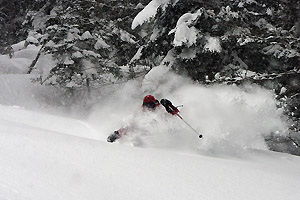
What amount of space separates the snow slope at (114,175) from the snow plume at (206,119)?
192 centimetres

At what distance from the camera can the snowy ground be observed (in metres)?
3.43

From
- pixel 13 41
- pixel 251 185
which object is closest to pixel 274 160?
pixel 251 185

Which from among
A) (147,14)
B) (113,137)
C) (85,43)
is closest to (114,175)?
(113,137)

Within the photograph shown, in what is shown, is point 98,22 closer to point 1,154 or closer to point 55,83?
point 55,83

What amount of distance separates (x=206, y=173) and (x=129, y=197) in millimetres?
1250

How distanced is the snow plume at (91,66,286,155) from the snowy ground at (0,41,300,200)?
→ 26 mm

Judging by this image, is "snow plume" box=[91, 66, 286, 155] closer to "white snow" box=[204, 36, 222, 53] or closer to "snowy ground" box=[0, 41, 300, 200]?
"snowy ground" box=[0, 41, 300, 200]

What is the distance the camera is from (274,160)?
5.76 meters

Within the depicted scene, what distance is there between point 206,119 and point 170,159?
3.47 meters

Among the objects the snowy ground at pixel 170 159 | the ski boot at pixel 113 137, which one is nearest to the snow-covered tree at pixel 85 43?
the snowy ground at pixel 170 159

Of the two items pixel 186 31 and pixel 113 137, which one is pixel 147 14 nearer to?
pixel 186 31

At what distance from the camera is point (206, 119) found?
771 centimetres

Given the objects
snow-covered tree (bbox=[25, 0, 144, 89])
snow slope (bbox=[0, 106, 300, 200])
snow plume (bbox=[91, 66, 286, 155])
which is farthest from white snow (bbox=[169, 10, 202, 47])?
snow slope (bbox=[0, 106, 300, 200])

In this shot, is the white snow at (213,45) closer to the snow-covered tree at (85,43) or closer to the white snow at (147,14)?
the white snow at (147,14)
